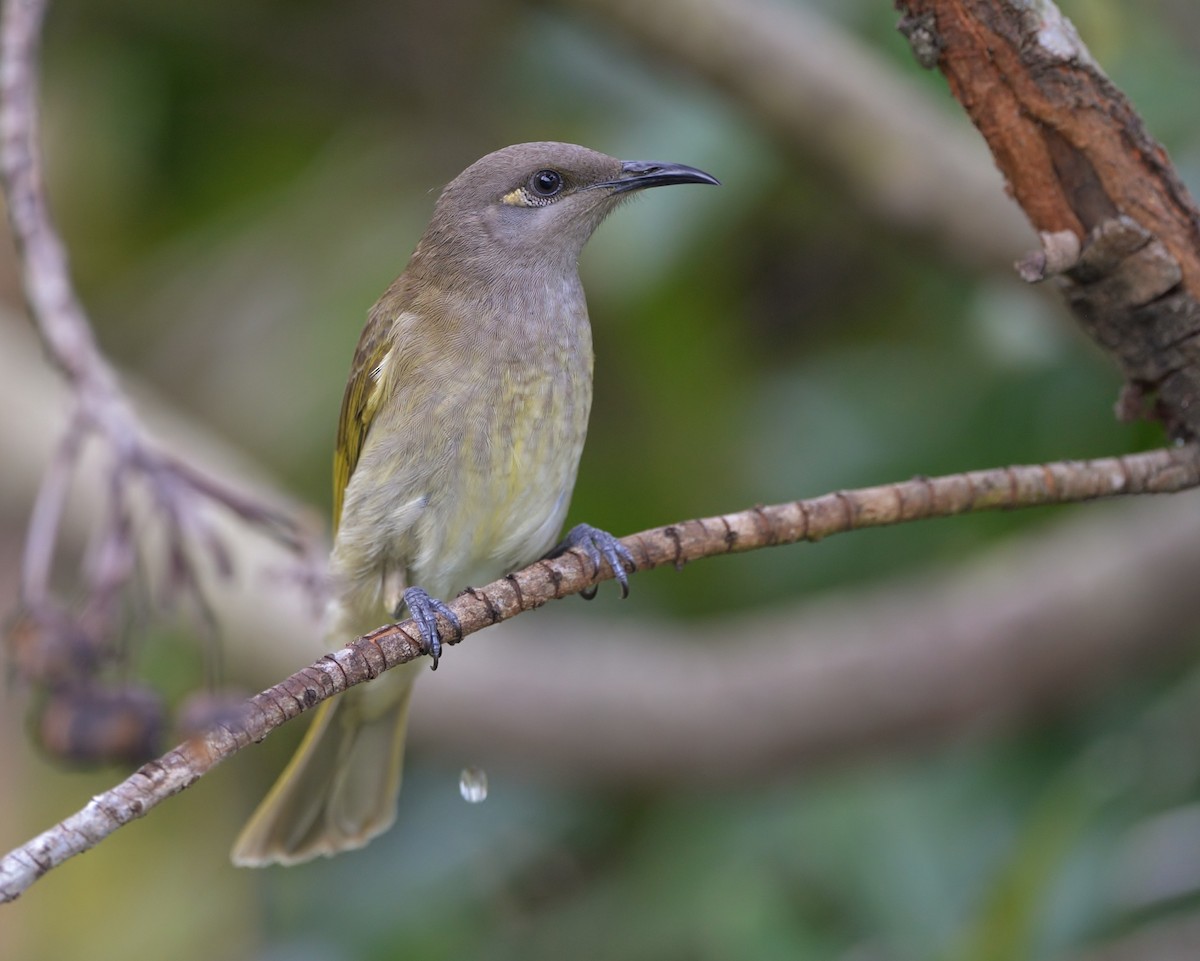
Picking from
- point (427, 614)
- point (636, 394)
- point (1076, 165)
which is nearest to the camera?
point (1076, 165)

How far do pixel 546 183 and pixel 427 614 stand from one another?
106cm

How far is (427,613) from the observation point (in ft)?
8.55

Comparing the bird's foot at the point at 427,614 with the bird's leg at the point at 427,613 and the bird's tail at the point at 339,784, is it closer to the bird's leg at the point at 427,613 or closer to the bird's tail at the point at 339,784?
the bird's leg at the point at 427,613

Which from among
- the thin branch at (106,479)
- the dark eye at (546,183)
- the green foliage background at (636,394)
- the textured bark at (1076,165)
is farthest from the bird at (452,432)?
the green foliage background at (636,394)

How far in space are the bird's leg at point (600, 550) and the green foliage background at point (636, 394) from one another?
137 centimetres

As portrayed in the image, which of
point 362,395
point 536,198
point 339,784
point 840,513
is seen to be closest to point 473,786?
point 339,784

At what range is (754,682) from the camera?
15.4 feet

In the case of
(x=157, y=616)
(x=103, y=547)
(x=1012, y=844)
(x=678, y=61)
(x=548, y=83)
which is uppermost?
(x=548, y=83)

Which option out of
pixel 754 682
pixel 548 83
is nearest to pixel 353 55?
pixel 548 83

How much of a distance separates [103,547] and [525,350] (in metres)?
0.94

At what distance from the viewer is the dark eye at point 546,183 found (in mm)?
3178

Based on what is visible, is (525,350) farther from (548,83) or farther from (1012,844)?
(548,83)

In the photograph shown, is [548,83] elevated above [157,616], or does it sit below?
above

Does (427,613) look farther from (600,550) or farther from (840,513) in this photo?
(840,513)
